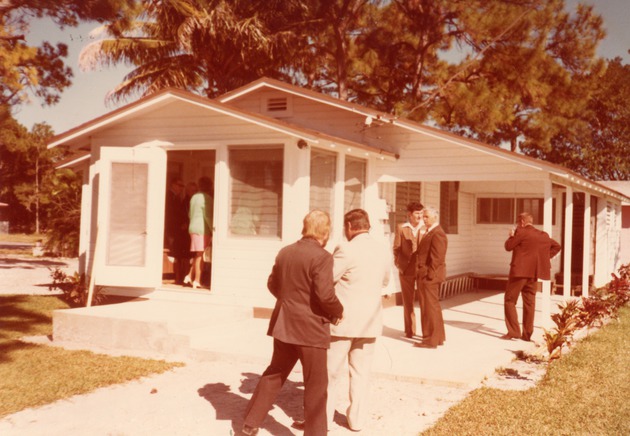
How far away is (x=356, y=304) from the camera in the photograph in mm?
5254

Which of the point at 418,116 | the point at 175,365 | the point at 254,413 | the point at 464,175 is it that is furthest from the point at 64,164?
the point at 418,116

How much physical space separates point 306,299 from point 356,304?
50 centimetres

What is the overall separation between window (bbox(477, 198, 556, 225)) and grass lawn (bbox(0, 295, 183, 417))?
11.4m

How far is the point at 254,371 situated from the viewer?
7.60 meters

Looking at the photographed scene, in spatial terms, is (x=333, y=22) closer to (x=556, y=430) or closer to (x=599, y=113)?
(x=556, y=430)

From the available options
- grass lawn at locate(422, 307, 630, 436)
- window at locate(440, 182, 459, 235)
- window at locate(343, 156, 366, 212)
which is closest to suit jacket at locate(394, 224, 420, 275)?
Answer: grass lawn at locate(422, 307, 630, 436)

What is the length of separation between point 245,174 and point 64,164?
4.52 metres

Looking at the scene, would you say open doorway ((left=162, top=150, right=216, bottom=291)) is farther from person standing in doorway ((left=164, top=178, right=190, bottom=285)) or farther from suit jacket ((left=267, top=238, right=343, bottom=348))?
suit jacket ((left=267, top=238, right=343, bottom=348))

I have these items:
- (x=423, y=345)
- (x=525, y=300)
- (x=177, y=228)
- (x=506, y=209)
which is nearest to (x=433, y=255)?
(x=423, y=345)

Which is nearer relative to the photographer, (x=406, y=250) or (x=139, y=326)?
(x=139, y=326)

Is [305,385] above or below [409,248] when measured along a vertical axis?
below

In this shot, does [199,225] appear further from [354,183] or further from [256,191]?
[354,183]

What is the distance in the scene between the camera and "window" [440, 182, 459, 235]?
15383 mm

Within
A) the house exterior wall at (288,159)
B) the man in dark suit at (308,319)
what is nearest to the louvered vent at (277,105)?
the house exterior wall at (288,159)
